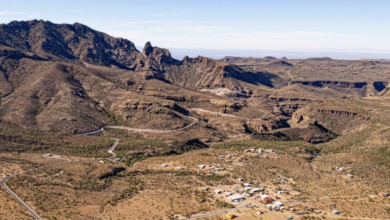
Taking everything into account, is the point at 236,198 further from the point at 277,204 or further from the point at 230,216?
the point at 230,216

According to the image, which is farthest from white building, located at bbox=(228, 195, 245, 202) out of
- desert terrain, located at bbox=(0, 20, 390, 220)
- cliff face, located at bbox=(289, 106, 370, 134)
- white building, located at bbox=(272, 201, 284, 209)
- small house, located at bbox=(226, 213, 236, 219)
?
cliff face, located at bbox=(289, 106, 370, 134)

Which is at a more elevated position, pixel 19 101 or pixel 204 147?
pixel 19 101

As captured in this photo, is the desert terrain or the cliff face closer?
the desert terrain

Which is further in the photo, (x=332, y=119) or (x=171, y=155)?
(x=332, y=119)

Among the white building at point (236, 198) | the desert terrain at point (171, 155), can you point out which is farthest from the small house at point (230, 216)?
the white building at point (236, 198)

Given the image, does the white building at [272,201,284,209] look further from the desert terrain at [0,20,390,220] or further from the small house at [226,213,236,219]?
the small house at [226,213,236,219]

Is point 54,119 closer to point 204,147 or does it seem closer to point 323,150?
point 204,147

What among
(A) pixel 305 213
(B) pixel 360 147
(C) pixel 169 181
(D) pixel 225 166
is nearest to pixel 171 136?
(D) pixel 225 166

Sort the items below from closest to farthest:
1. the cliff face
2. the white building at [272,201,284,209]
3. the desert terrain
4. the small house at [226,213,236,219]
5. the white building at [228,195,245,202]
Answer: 1. the small house at [226,213,236,219]
2. the white building at [272,201,284,209]
3. the desert terrain
4. the white building at [228,195,245,202]
5. the cliff face

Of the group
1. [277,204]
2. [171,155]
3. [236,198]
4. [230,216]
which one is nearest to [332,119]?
[171,155]

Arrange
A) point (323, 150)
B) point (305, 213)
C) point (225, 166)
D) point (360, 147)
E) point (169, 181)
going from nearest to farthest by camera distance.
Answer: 1. point (305, 213)
2. point (169, 181)
3. point (225, 166)
4. point (360, 147)
5. point (323, 150)

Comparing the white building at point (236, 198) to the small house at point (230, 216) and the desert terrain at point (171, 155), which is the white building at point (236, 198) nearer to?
the desert terrain at point (171, 155)
